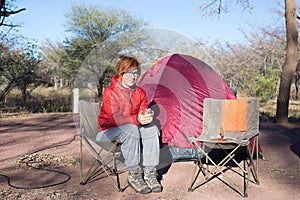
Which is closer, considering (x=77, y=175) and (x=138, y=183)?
(x=138, y=183)

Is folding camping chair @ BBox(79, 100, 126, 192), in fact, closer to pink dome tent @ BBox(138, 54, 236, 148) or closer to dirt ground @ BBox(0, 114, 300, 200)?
dirt ground @ BBox(0, 114, 300, 200)

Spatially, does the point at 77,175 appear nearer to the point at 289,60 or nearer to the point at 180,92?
the point at 180,92

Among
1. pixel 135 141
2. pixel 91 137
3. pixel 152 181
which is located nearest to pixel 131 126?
pixel 135 141

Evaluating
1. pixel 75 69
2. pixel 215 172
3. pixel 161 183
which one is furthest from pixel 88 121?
pixel 75 69

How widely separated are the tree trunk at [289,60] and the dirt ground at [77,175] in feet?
5.45

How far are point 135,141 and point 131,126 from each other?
0.13m

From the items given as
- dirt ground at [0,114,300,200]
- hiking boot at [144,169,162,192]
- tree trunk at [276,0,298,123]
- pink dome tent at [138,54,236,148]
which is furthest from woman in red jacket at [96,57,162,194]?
tree trunk at [276,0,298,123]

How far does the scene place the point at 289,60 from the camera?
7031 millimetres

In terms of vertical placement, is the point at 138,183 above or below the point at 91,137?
below

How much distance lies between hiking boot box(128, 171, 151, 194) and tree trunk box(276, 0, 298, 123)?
5.09 meters

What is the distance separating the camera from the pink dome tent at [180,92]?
3.65 meters

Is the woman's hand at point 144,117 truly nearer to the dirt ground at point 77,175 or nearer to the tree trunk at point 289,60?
the dirt ground at point 77,175

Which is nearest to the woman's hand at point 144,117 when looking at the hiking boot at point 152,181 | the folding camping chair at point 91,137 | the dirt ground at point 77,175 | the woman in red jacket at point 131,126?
the woman in red jacket at point 131,126

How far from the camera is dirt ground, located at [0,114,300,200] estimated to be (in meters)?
2.77
